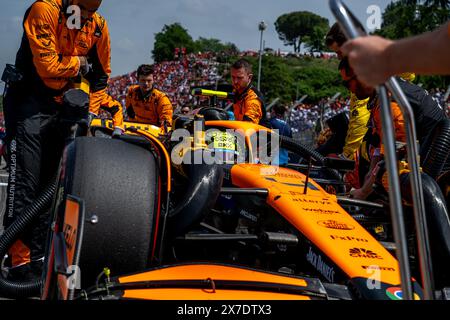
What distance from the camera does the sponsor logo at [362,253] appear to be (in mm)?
2500

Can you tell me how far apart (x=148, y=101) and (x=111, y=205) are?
518 cm

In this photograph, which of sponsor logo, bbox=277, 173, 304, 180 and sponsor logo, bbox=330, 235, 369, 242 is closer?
sponsor logo, bbox=330, 235, 369, 242

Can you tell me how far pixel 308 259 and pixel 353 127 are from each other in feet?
13.7

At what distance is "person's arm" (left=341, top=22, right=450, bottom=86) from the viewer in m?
1.31

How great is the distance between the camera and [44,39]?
364 cm

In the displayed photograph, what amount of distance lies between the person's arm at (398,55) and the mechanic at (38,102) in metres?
2.59

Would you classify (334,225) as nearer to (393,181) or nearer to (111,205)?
(111,205)

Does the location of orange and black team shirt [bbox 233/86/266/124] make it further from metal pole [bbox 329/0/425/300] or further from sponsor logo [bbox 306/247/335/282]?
metal pole [bbox 329/0/425/300]

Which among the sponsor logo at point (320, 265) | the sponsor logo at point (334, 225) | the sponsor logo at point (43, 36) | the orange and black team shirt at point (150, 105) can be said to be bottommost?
the sponsor logo at point (320, 265)

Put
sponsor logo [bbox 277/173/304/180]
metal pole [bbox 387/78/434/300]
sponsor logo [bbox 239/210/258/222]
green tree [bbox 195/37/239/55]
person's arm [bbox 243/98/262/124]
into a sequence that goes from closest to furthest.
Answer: metal pole [bbox 387/78/434/300], sponsor logo [bbox 239/210/258/222], sponsor logo [bbox 277/173/304/180], person's arm [bbox 243/98/262/124], green tree [bbox 195/37/239/55]

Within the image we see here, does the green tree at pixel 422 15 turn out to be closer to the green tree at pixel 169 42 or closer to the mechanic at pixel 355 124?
the mechanic at pixel 355 124

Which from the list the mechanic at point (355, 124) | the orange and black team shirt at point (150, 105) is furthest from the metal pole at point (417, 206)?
the orange and black team shirt at point (150, 105)

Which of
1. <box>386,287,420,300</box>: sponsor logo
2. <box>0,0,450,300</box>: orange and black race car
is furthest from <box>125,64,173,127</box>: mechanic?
<box>386,287,420,300</box>: sponsor logo

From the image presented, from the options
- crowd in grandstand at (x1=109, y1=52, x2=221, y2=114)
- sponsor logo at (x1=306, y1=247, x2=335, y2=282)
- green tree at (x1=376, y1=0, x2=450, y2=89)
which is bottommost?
sponsor logo at (x1=306, y1=247, x2=335, y2=282)
